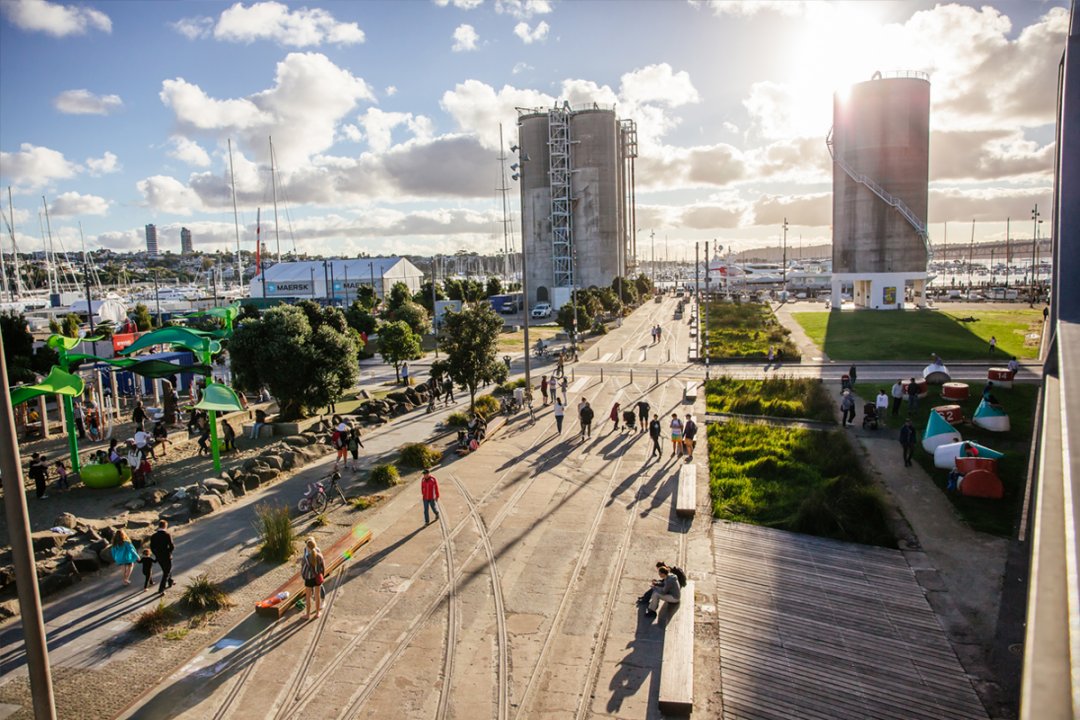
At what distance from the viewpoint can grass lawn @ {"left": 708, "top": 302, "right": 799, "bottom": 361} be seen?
42.1m

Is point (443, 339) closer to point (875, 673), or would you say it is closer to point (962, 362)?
point (875, 673)

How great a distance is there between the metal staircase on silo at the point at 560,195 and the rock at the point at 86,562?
85.9 m

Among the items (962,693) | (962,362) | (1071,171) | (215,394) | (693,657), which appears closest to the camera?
(962,693)

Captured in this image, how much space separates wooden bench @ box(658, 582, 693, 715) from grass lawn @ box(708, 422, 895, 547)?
5482 millimetres

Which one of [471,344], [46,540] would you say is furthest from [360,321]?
[46,540]

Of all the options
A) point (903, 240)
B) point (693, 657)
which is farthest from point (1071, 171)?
point (903, 240)

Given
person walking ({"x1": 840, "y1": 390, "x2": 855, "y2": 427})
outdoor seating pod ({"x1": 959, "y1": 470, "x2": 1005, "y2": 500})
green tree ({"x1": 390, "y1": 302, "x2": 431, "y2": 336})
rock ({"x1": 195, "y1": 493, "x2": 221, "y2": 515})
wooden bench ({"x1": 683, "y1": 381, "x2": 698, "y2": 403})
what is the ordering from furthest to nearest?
green tree ({"x1": 390, "y1": 302, "x2": 431, "y2": 336}) → wooden bench ({"x1": 683, "y1": 381, "x2": 698, "y2": 403}) → person walking ({"x1": 840, "y1": 390, "x2": 855, "y2": 427}) → outdoor seating pod ({"x1": 959, "y1": 470, "x2": 1005, "y2": 500}) → rock ({"x1": 195, "y1": 493, "x2": 221, "y2": 515})

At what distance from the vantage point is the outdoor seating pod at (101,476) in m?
19.9

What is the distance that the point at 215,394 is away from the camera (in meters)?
20.4

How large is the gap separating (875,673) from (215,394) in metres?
17.8

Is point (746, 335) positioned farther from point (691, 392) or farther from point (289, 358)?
point (289, 358)

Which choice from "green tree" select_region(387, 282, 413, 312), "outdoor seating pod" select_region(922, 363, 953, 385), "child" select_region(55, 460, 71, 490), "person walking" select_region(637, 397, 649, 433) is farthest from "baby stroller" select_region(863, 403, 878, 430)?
"green tree" select_region(387, 282, 413, 312)

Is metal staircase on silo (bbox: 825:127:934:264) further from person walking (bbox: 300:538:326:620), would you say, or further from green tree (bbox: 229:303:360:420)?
person walking (bbox: 300:538:326:620)

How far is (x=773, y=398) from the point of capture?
29.4 m
